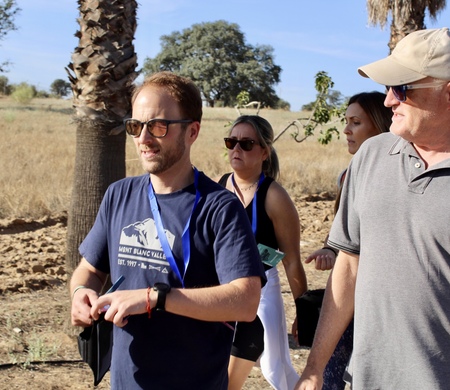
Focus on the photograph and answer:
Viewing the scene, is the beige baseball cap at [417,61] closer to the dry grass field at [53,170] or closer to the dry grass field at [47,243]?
the dry grass field at [47,243]

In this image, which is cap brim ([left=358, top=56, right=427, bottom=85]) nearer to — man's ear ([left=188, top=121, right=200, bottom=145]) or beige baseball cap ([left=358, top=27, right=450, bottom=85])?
beige baseball cap ([left=358, top=27, right=450, bottom=85])

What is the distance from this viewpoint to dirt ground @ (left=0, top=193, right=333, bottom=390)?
185 inches

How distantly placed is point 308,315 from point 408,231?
1127mm

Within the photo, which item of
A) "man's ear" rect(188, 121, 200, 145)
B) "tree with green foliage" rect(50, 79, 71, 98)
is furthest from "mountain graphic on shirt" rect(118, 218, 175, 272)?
"tree with green foliage" rect(50, 79, 71, 98)

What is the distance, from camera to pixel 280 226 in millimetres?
3965

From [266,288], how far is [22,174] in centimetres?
1094

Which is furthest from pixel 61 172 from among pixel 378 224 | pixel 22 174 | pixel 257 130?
pixel 378 224

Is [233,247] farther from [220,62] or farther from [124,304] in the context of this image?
[220,62]

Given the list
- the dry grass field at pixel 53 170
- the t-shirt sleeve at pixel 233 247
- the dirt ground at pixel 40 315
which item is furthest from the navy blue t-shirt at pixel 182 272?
the dry grass field at pixel 53 170

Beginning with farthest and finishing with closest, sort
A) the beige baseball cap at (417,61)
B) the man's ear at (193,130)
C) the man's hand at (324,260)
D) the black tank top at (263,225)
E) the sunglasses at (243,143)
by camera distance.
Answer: the sunglasses at (243,143) < the black tank top at (263,225) < the man's hand at (324,260) < the man's ear at (193,130) < the beige baseball cap at (417,61)

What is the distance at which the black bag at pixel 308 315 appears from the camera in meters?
3.22

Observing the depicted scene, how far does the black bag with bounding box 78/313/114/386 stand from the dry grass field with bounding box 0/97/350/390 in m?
2.21

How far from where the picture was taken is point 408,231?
224 cm

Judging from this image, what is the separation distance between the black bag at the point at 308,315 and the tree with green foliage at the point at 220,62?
62542mm
